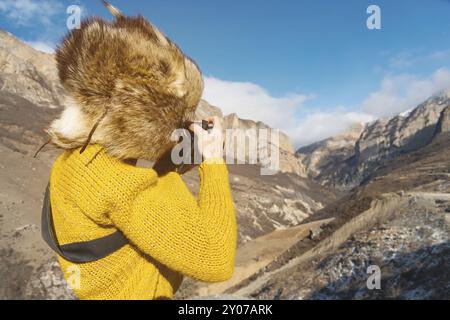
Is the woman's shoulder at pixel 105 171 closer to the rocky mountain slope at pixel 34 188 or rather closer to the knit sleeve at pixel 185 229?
the knit sleeve at pixel 185 229

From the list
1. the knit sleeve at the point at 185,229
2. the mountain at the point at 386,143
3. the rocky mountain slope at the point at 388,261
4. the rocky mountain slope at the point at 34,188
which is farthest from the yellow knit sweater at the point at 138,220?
the mountain at the point at 386,143

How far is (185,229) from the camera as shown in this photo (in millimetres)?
1289

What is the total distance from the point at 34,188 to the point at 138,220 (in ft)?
94.0

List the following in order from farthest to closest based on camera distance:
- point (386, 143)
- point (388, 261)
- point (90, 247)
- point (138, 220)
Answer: point (386, 143) → point (388, 261) → point (90, 247) → point (138, 220)

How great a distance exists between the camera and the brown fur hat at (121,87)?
1332 millimetres

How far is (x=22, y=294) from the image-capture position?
547 inches

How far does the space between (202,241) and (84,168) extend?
47 centimetres

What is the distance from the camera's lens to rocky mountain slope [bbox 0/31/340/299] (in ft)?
48.7

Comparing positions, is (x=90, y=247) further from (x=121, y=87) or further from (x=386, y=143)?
(x=386, y=143)

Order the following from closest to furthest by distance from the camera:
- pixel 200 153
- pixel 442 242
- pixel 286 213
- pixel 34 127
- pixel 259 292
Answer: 1. pixel 200 153
2. pixel 442 242
3. pixel 259 292
4. pixel 34 127
5. pixel 286 213

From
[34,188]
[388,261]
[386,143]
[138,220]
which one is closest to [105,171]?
[138,220]

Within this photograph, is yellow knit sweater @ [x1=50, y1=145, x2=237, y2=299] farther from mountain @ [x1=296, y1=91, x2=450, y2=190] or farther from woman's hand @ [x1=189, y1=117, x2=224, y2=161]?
mountain @ [x1=296, y1=91, x2=450, y2=190]

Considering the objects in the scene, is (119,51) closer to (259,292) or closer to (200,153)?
(200,153)
